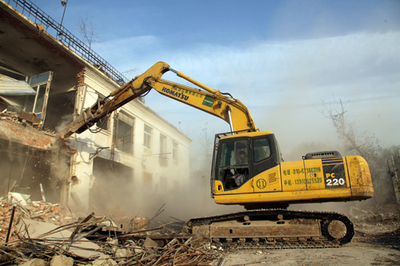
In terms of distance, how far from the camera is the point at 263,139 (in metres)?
A: 6.38

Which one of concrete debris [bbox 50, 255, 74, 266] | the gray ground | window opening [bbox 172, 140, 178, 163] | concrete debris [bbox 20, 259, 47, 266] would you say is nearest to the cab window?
the gray ground

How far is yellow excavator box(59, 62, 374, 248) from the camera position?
18.3 ft

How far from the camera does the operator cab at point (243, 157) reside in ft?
20.2

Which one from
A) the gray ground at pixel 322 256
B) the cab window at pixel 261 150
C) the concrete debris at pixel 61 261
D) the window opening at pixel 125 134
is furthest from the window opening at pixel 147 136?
the concrete debris at pixel 61 261

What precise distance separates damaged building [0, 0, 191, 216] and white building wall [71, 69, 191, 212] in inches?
2.4

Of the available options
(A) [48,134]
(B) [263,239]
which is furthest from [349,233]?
(A) [48,134]

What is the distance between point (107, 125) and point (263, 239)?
11.9 metres

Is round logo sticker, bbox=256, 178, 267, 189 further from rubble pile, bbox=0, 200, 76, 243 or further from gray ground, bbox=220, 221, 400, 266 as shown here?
rubble pile, bbox=0, 200, 76, 243

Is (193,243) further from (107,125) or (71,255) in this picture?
(107,125)

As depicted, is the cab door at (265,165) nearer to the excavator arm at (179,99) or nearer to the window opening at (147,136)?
the excavator arm at (179,99)

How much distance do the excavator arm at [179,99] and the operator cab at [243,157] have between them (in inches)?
25.8

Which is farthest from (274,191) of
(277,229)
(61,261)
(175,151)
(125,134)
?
(175,151)

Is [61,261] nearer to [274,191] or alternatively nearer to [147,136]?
[274,191]

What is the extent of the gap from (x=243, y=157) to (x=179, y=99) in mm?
3200
